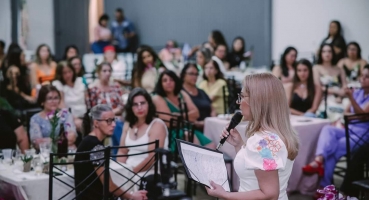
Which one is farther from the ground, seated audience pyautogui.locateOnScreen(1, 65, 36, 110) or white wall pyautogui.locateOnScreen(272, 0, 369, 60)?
white wall pyautogui.locateOnScreen(272, 0, 369, 60)

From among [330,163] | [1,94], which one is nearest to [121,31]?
[1,94]

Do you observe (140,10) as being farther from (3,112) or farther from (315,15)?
(3,112)

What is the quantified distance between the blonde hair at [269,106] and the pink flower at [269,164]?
14 cm

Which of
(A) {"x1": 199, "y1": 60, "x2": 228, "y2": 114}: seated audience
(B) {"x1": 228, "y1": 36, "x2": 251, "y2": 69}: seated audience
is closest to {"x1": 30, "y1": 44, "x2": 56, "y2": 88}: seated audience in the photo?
(A) {"x1": 199, "y1": 60, "x2": 228, "y2": 114}: seated audience

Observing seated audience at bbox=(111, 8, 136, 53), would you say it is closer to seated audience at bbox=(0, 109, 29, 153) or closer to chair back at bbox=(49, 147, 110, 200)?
seated audience at bbox=(0, 109, 29, 153)

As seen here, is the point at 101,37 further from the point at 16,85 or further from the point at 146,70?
the point at 146,70

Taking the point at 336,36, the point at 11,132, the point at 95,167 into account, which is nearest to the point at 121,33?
the point at 336,36

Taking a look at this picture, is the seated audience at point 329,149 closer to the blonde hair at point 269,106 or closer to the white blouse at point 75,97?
the white blouse at point 75,97

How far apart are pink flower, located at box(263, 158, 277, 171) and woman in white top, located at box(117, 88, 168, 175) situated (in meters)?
2.08

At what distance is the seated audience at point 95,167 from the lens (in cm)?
393

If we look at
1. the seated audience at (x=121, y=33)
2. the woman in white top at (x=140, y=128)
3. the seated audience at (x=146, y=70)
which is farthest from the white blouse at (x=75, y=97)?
the seated audience at (x=121, y=33)

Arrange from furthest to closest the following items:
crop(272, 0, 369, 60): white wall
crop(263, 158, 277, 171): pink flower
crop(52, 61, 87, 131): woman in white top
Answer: crop(272, 0, 369, 60): white wall
crop(52, 61, 87, 131): woman in white top
crop(263, 158, 277, 171): pink flower

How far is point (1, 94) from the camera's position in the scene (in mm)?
7461

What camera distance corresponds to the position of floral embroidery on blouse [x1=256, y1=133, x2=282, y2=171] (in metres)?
2.68
